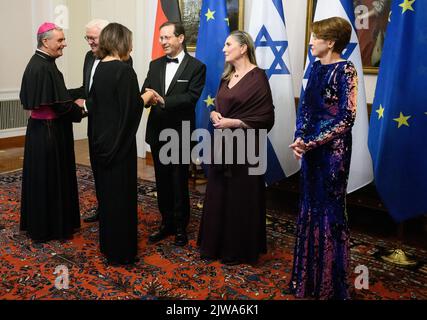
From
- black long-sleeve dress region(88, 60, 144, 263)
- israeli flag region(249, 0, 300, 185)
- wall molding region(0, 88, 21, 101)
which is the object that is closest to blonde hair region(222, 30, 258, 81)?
black long-sleeve dress region(88, 60, 144, 263)

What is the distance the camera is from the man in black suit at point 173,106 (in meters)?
3.60

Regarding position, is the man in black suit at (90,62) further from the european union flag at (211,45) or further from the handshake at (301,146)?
the handshake at (301,146)

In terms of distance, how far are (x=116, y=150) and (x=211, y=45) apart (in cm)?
204

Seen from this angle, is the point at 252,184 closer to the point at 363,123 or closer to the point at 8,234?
the point at 363,123

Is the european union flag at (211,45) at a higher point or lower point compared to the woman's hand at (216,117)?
higher

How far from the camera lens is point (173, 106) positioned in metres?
3.54

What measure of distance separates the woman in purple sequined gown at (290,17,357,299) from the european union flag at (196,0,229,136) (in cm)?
199

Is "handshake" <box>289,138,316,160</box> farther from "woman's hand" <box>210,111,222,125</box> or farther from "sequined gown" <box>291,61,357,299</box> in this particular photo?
"woman's hand" <box>210,111,222,125</box>

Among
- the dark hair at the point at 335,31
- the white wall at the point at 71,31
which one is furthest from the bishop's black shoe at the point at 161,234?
the white wall at the point at 71,31

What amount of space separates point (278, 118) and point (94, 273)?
224 cm

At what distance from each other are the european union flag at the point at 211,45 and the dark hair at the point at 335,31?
7.03 feet

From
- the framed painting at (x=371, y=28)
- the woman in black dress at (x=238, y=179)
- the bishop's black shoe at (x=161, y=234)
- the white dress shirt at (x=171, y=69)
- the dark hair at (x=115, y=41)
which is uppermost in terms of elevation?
the framed painting at (x=371, y=28)

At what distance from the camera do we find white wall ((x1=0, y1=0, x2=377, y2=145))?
6781 mm

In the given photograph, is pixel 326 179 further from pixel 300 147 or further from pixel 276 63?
pixel 276 63
